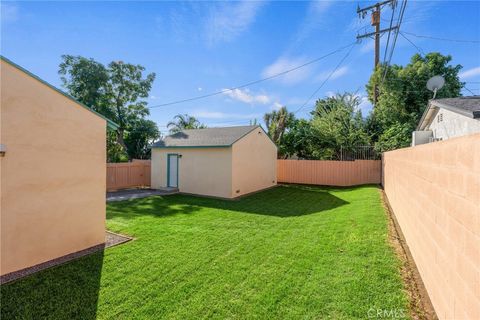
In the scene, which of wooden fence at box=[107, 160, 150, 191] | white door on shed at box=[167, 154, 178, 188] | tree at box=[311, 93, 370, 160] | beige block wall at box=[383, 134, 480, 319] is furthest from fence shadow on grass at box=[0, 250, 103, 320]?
tree at box=[311, 93, 370, 160]

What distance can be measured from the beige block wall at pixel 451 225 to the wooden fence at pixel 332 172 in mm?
12426

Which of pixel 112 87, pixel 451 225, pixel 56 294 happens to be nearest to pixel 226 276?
pixel 56 294

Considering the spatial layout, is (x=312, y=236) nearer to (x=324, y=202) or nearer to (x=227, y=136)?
(x=324, y=202)

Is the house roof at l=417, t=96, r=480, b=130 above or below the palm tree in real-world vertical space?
below

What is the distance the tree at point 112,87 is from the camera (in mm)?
19562

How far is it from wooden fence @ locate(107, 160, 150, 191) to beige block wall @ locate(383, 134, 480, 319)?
14.9 m

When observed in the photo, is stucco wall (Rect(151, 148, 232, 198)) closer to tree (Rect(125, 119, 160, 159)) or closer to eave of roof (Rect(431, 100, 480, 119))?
eave of roof (Rect(431, 100, 480, 119))

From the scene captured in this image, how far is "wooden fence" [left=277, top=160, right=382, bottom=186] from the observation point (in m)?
15.5

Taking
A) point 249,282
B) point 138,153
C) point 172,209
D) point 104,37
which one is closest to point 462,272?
point 249,282

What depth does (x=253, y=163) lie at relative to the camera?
45.3ft

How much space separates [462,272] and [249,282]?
2784 mm

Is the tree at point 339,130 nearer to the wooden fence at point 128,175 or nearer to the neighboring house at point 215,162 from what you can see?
the neighboring house at point 215,162

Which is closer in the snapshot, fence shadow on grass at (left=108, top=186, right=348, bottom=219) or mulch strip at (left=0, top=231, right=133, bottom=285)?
mulch strip at (left=0, top=231, right=133, bottom=285)

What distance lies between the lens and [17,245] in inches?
163
